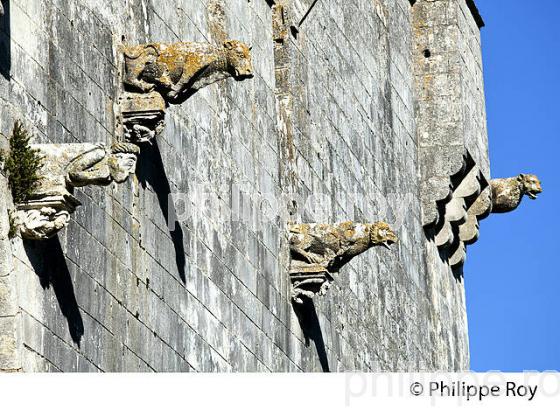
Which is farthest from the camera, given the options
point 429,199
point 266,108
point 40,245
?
point 429,199

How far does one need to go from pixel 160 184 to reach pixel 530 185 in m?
12.2

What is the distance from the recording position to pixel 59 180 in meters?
13.5

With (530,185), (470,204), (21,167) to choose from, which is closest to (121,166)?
(21,167)

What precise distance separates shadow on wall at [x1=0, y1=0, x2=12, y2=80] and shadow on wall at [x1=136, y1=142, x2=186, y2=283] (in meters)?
2.43

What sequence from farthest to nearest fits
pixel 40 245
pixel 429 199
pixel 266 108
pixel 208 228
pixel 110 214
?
1. pixel 429 199
2. pixel 266 108
3. pixel 208 228
4. pixel 110 214
5. pixel 40 245

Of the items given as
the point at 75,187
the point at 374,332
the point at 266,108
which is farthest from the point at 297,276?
the point at 75,187

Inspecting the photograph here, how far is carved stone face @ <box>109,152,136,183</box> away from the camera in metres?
13.5

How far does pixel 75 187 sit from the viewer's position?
46.3 feet

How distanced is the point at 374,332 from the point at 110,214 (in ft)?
28.3

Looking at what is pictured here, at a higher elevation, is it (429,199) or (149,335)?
(429,199)

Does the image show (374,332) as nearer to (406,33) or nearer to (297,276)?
(297,276)

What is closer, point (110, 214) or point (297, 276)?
point (110, 214)

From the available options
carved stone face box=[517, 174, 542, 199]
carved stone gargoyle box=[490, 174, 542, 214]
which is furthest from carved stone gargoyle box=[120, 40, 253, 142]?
carved stone gargoyle box=[490, 174, 542, 214]

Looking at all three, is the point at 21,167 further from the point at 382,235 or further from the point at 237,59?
the point at 382,235
